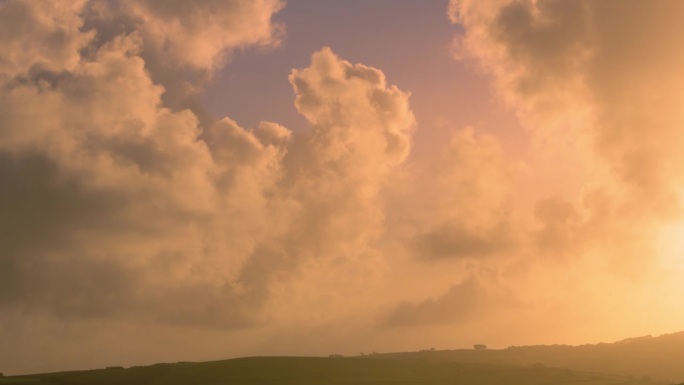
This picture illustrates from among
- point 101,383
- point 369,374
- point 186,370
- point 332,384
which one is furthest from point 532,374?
point 101,383

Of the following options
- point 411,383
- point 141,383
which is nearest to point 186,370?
point 141,383

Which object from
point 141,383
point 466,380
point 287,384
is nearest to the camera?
point 287,384

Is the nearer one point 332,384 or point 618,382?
point 332,384

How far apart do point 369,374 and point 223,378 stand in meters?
45.7

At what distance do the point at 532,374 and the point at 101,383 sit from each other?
130 metres

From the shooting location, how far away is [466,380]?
191875mm

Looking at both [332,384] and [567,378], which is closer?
[332,384]

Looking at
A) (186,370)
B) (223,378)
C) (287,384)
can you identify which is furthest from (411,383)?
(186,370)

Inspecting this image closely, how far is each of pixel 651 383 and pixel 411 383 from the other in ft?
263

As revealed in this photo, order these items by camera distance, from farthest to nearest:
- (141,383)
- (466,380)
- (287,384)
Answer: (466,380)
(141,383)
(287,384)

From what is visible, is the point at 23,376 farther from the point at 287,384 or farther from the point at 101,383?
the point at 287,384

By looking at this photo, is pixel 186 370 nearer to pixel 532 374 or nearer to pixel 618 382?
pixel 532 374

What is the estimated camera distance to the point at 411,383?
178m

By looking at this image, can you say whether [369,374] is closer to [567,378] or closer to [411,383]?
[411,383]
